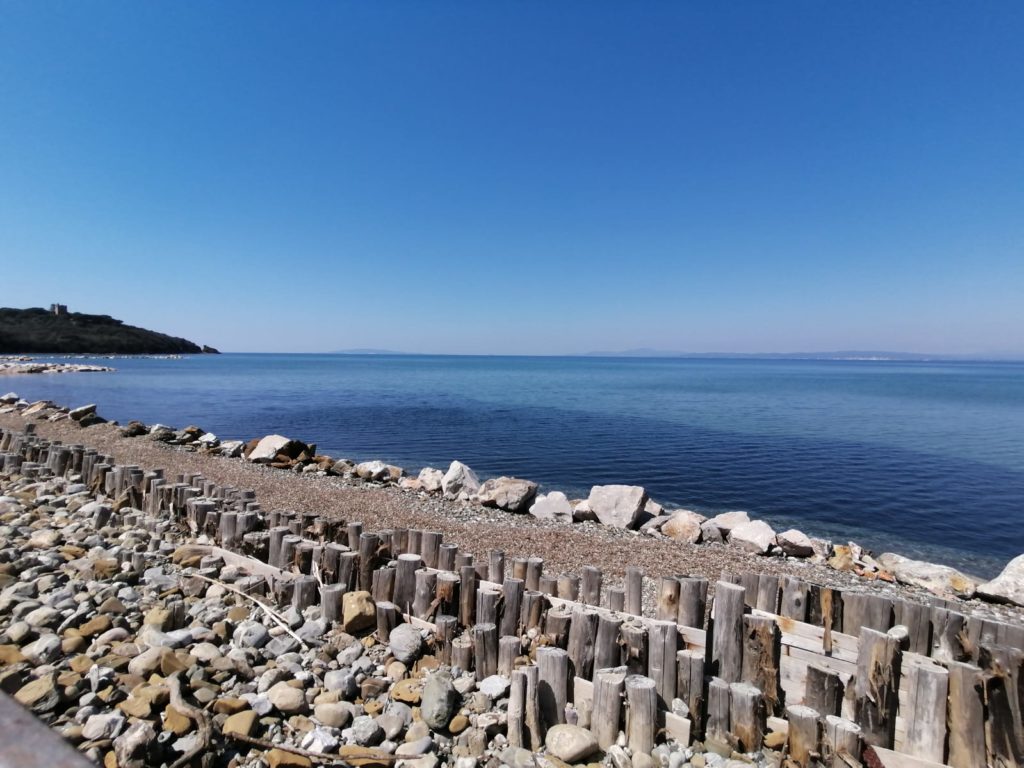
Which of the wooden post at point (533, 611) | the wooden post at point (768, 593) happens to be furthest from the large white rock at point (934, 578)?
the wooden post at point (533, 611)

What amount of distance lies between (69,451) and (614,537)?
1153cm

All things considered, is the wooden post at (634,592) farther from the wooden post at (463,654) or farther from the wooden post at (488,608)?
the wooden post at (463,654)

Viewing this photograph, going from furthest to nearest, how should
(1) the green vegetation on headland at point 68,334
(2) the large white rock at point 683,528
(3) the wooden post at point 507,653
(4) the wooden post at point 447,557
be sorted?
(1) the green vegetation on headland at point 68,334, (2) the large white rock at point 683,528, (4) the wooden post at point 447,557, (3) the wooden post at point 507,653

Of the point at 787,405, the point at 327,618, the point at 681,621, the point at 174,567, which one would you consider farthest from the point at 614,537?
the point at 787,405

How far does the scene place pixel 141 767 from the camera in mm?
3328

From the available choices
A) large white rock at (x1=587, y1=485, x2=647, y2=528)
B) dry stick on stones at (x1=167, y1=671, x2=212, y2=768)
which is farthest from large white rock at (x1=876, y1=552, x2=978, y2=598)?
dry stick on stones at (x1=167, y1=671, x2=212, y2=768)

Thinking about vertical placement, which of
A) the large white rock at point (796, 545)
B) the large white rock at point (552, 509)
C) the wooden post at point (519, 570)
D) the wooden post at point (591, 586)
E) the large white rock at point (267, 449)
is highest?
the wooden post at point (519, 570)

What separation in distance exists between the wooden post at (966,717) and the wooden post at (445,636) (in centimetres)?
384

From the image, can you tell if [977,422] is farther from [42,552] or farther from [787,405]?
[42,552]

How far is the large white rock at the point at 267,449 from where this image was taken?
16.4 metres

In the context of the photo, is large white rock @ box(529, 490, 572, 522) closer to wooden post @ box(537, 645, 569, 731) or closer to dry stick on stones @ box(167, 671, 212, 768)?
wooden post @ box(537, 645, 569, 731)

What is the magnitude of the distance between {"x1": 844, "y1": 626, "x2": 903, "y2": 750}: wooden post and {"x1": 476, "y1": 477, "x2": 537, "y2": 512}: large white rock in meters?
9.25

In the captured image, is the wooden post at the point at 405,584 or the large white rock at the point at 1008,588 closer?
the wooden post at the point at 405,584

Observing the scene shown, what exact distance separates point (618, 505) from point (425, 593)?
791cm
